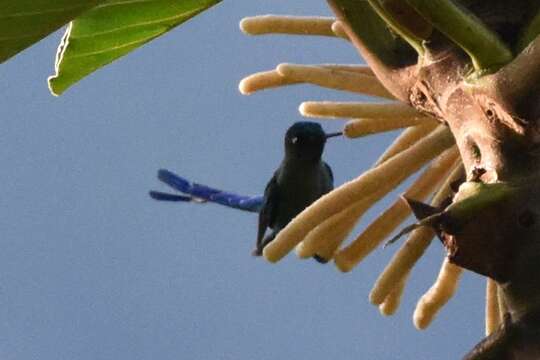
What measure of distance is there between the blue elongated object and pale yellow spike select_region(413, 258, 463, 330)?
331 centimetres

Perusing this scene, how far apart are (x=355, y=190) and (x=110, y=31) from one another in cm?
31

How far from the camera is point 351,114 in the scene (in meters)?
1.39

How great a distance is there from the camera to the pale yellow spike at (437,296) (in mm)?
1235

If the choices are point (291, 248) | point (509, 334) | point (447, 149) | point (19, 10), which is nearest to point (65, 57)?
→ point (19, 10)

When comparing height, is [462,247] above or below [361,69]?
below

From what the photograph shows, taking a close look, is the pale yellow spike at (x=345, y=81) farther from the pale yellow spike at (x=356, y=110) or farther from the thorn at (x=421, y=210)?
the thorn at (x=421, y=210)

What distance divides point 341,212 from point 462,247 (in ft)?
1.90

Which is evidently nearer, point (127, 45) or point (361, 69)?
point (127, 45)

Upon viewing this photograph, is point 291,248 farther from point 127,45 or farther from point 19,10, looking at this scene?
point 19,10

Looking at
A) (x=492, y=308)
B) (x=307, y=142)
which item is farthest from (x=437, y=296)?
(x=307, y=142)

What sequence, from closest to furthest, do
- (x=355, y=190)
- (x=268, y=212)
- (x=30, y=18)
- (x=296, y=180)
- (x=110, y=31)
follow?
(x=30, y=18)
(x=110, y=31)
(x=355, y=190)
(x=268, y=212)
(x=296, y=180)

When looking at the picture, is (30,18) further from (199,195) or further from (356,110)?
(199,195)

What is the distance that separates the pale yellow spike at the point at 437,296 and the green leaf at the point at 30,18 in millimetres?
552

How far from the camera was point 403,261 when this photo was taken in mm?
1180
